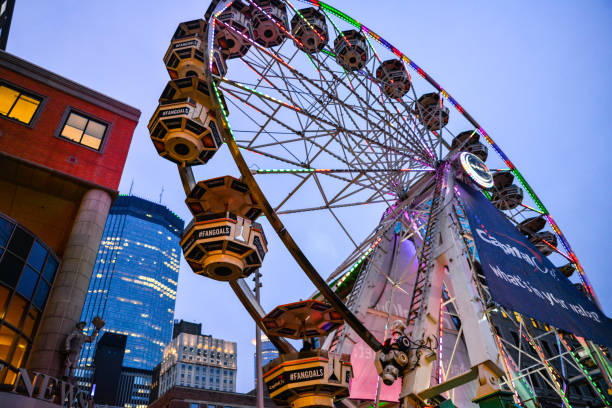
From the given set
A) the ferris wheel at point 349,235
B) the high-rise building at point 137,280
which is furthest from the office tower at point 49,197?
the high-rise building at point 137,280

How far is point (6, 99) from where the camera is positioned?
20.0 m

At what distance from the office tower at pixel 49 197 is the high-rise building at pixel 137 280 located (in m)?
136

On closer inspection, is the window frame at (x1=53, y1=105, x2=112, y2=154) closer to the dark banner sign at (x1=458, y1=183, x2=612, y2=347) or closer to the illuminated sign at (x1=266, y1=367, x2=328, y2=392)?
the illuminated sign at (x1=266, y1=367, x2=328, y2=392)

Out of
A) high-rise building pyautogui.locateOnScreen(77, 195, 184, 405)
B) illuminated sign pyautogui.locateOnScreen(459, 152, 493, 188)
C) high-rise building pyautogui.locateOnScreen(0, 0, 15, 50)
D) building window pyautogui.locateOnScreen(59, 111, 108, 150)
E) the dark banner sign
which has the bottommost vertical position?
the dark banner sign

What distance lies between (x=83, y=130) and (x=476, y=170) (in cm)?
1797

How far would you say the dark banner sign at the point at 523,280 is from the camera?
471 inches

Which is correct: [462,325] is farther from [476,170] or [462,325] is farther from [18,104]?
[18,104]

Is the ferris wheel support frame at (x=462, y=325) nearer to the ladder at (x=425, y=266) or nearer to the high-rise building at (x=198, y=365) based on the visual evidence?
the ladder at (x=425, y=266)

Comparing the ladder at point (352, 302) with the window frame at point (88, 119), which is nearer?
the ladder at point (352, 302)

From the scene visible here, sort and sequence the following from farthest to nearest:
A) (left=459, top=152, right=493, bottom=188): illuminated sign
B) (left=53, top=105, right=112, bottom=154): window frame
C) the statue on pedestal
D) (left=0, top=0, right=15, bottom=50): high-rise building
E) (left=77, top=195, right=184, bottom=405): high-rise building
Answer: (left=77, top=195, right=184, bottom=405): high-rise building, (left=0, top=0, right=15, bottom=50): high-rise building, (left=53, top=105, right=112, bottom=154): window frame, (left=459, top=152, right=493, bottom=188): illuminated sign, the statue on pedestal

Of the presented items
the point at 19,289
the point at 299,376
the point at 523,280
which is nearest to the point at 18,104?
the point at 19,289

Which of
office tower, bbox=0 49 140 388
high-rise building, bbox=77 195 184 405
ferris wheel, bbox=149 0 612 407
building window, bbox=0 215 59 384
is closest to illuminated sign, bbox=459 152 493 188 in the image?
ferris wheel, bbox=149 0 612 407

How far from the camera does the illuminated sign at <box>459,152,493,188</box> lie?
17469 millimetres

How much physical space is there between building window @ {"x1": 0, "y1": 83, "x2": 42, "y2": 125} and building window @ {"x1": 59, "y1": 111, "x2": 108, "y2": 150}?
56.9 inches
